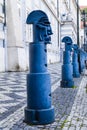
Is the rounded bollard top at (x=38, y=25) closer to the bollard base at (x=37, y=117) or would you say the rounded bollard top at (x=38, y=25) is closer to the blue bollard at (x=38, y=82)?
the blue bollard at (x=38, y=82)

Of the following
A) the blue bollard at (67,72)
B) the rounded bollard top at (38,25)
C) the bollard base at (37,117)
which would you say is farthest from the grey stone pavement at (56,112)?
the blue bollard at (67,72)

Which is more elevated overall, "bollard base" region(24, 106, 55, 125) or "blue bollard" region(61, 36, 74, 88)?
Answer: "blue bollard" region(61, 36, 74, 88)

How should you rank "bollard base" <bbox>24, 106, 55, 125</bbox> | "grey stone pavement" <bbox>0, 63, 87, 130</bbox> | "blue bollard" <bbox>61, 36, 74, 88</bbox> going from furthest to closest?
"blue bollard" <bbox>61, 36, 74, 88</bbox> < "bollard base" <bbox>24, 106, 55, 125</bbox> < "grey stone pavement" <bbox>0, 63, 87, 130</bbox>

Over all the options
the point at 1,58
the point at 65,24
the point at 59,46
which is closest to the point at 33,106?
the point at 1,58

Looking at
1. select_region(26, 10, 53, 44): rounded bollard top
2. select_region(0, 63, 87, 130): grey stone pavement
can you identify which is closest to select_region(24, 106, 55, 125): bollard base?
select_region(0, 63, 87, 130): grey stone pavement

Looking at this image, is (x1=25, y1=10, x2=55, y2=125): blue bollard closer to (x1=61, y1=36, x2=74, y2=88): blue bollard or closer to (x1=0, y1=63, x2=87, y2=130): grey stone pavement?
(x1=0, y1=63, x2=87, y2=130): grey stone pavement

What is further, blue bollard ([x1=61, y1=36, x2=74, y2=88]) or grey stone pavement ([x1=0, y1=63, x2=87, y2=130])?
blue bollard ([x1=61, y1=36, x2=74, y2=88])

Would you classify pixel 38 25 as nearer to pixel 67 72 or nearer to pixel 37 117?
pixel 37 117

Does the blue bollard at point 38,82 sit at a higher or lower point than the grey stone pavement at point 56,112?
higher

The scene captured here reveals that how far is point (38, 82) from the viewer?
5988mm

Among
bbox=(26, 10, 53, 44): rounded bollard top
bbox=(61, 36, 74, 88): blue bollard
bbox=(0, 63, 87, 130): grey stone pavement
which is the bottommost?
bbox=(0, 63, 87, 130): grey stone pavement

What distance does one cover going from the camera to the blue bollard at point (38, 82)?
600 cm

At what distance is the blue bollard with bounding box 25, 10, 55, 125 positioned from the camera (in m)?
6.00

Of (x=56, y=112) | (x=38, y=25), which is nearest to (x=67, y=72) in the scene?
(x=56, y=112)
